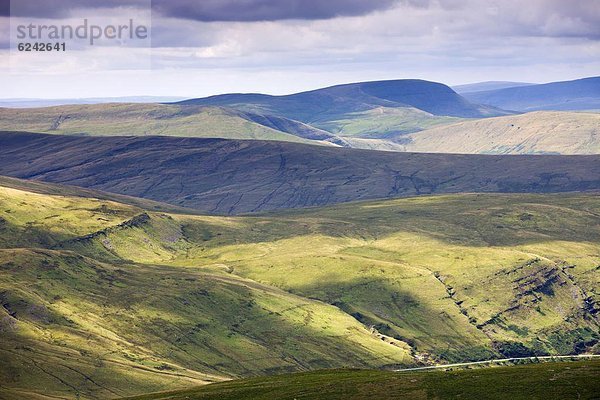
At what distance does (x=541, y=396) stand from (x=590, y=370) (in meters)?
17.3

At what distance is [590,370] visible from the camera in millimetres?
164375

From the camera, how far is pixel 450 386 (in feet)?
562

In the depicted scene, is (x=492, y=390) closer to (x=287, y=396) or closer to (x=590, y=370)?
(x=590, y=370)

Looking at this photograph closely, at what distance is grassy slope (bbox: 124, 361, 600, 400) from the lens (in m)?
157

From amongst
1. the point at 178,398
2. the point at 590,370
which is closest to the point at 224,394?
the point at 178,398

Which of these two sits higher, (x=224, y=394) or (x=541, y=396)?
(x=541, y=396)

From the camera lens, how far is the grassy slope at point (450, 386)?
515 feet

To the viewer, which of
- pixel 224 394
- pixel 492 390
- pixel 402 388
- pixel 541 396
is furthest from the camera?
pixel 224 394

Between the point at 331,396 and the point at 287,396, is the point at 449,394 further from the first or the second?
the point at 287,396

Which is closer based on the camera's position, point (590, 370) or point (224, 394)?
point (590, 370)

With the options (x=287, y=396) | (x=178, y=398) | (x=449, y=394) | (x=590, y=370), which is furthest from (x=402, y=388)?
(x=178, y=398)

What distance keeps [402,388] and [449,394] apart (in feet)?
37.8

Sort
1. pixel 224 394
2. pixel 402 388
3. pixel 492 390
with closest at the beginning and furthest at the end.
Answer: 1. pixel 492 390
2. pixel 402 388
3. pixel 224 394

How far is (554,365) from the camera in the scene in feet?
595
